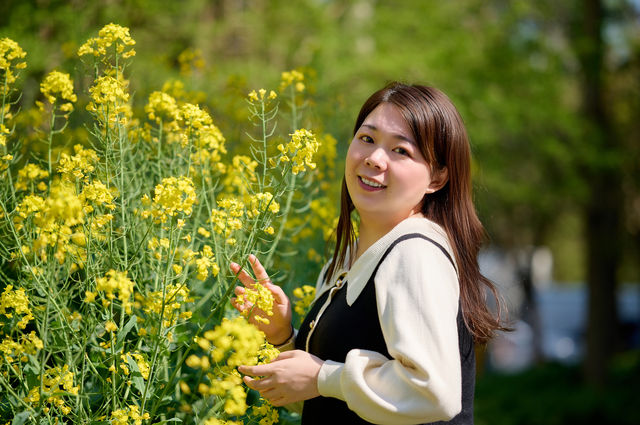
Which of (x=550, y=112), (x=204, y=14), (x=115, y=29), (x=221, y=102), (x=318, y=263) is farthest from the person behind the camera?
(x=204, y=14)

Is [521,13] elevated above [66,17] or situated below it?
above

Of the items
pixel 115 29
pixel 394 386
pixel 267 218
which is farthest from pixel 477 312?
pixel 115 29

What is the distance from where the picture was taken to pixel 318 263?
2924mm

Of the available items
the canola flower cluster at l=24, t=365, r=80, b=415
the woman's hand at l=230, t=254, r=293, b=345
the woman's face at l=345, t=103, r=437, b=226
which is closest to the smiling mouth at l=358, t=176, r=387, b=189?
the woman's face at l=345, t=103, r=437, b=226

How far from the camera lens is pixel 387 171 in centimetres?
175

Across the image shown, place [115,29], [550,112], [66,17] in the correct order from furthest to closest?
[550,112] → [66,17] → [115,29]

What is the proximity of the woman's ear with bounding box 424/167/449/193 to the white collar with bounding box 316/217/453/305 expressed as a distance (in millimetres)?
127

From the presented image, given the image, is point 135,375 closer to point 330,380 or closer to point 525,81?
point 330,380

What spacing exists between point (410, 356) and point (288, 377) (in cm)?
30

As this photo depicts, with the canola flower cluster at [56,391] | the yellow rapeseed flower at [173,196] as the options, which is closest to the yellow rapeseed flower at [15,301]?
the canola flower cluster at [56,391]

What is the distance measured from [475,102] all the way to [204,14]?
356 cm

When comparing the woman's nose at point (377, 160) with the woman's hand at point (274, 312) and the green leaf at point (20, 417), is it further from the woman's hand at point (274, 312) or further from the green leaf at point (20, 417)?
the green leaf at point (20, 417)

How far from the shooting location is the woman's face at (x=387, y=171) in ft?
5.75

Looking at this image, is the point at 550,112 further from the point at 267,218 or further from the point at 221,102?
the point at 267,218
